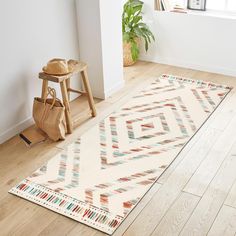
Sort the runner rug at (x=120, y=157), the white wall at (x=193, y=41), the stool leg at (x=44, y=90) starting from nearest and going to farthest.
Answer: the runner rug at (x=120, y=157), the stool leg at (x=44, y=90), the white wall at (x=193, y=41)

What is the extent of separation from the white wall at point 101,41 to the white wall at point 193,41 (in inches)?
30.2

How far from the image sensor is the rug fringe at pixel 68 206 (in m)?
2.44

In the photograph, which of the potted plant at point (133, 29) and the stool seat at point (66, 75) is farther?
the potted plant at point (133, 29)

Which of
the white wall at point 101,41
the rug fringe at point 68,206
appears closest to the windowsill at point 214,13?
the white wall at point 101,41

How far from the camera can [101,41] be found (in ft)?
12.0

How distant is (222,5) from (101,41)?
1405mm

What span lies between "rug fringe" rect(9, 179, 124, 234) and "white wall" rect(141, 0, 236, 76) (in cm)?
233

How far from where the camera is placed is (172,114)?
3588 mm

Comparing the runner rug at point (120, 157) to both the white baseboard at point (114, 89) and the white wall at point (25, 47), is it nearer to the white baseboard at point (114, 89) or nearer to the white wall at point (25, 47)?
the white baseboard at point (114, 89)

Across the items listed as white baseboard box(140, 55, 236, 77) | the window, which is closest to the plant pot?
white baseboard box(140, 55, 236, 77)

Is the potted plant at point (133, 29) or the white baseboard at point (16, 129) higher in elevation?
the potted plant at point (133, 29)

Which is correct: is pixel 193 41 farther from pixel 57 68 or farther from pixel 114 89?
pixel 57 68

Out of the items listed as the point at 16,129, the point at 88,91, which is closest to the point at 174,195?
the point at 88,91

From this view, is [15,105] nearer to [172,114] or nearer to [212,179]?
[172,114]
